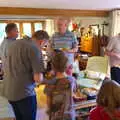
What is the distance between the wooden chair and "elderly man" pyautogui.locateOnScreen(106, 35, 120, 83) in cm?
173

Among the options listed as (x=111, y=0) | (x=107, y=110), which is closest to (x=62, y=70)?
(x=107, y=110)

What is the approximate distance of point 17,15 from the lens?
557 centimetres

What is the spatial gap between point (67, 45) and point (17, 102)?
1.39 metres

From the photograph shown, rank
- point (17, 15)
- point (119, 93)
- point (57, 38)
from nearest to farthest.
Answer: point (119, 93) → point (57, 38) → point (17, 15)

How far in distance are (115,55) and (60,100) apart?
5.86 feet

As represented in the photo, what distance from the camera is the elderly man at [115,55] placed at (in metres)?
3.77

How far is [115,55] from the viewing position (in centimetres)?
374

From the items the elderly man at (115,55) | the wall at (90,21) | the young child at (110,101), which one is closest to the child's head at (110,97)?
the young child at (110,101)

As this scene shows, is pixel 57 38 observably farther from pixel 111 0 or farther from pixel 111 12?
pixel 111 12

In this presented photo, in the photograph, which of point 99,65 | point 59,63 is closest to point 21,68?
point 59,63

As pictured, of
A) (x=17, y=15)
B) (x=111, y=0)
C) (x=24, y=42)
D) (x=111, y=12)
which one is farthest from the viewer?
(x=111, y=12)

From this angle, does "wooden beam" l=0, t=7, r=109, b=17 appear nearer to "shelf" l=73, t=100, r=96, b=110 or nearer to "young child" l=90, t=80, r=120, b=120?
"shelf" l=73, t=100, r=96, b=110

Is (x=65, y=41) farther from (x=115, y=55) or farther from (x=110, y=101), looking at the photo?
(x=110, y=101)

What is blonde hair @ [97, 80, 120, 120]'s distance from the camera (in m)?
1.44
